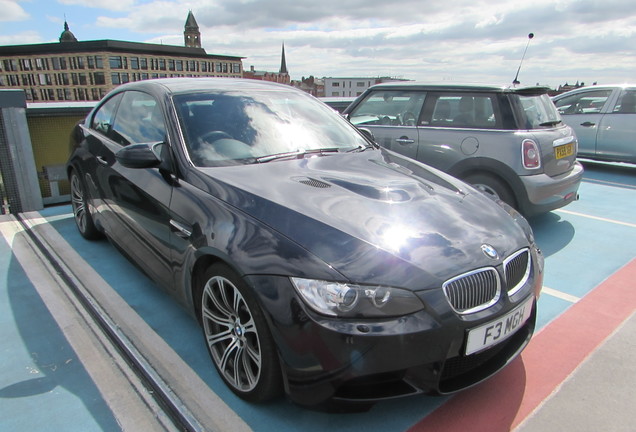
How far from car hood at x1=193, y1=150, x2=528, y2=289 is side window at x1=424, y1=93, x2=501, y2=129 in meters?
2.19

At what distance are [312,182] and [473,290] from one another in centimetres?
102

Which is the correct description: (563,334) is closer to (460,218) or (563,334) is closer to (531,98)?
(460,218)

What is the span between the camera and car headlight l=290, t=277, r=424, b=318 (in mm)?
1691

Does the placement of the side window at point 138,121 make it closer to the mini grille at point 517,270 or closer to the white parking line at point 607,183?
the mini grille at point 517,270

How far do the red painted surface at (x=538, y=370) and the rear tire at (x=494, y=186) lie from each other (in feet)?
4.47

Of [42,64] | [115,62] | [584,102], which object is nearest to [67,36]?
[42,64]

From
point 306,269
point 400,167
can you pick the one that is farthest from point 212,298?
point 400,167

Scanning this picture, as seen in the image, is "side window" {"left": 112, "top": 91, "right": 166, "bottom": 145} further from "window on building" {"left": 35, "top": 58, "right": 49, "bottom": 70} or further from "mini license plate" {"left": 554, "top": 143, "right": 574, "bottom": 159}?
"window on building" {"left": 35, "top": 58, "right": 49, "bottom": 70}

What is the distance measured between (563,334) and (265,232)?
2.08 metres

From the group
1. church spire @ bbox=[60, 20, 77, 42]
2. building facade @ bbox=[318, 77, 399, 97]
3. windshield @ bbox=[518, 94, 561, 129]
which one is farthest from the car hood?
church spire @ bbox=[60, 20, 77, 42]

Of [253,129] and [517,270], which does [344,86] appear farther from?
[517,270]

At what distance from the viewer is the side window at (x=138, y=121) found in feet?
9.42

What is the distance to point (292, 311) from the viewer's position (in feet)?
5.67

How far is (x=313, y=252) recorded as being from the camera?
1.79 meters
